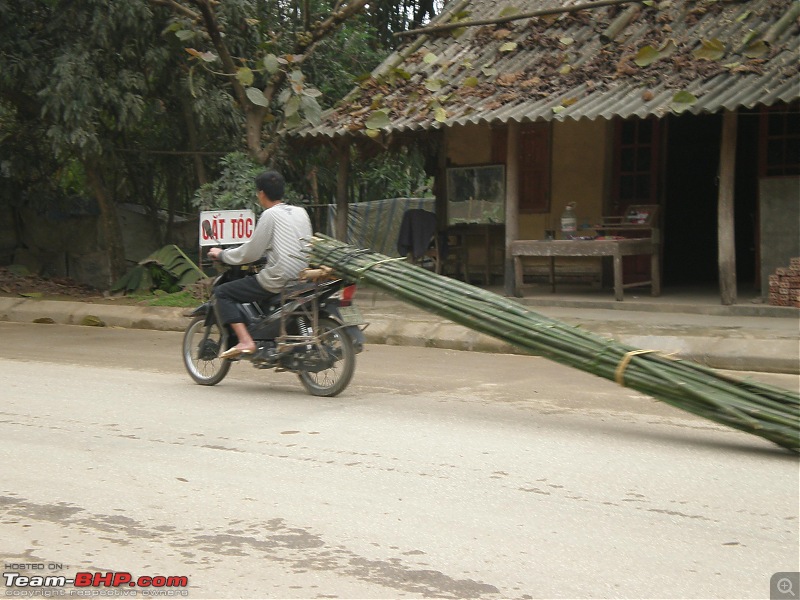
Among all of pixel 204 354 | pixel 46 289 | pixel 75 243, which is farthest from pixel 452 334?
pixel 75 243

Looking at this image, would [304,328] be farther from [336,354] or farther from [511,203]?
[511,203]

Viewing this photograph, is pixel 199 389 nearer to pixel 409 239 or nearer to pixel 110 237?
pixel 409 239

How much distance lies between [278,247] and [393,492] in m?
3.20

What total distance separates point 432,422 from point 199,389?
95.4 inches

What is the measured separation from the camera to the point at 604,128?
15.9m

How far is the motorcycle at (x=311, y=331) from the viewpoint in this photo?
311 inches

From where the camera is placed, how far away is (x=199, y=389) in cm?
854

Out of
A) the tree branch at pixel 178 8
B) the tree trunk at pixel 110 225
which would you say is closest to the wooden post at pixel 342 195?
the tree branch at pixel 178 8

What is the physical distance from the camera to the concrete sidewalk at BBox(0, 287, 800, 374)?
1003cm

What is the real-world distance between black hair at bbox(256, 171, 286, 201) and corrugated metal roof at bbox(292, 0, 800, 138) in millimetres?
5582

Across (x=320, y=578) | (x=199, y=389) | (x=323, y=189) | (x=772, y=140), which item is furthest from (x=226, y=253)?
(x=323, y=189)

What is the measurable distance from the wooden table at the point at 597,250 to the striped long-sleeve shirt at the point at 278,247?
6429mm

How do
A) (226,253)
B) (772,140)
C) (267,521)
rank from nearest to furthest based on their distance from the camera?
1. (267,521)
2. (226,253)
3. (772,140)

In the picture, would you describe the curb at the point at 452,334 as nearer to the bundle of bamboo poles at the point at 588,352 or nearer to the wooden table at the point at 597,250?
the bundle of bamboo poles at the point at 588,352
